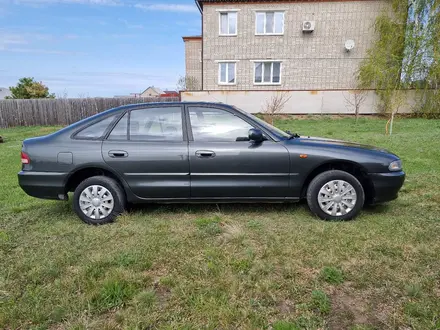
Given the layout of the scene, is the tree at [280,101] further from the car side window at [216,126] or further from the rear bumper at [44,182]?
the rear bumper at [44,182]

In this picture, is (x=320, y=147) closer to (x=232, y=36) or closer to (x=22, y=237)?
(x=22, y=237)

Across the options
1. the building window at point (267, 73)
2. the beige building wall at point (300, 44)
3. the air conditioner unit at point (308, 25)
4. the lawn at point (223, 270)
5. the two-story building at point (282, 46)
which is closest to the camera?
the lawn at point (223, 270)

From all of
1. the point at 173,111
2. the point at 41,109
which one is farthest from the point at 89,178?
the point at 41,109

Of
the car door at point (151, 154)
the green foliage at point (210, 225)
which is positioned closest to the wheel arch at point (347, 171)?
the green foliage at point (210, 225)

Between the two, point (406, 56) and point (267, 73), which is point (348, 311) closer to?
point (406, 56)

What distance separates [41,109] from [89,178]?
17435 mm

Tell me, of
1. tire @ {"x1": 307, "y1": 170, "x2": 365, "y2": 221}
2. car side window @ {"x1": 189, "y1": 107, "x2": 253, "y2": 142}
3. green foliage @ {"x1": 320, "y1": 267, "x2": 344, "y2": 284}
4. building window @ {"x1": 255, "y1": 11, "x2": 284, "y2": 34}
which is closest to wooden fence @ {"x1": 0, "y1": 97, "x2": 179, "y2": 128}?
building window @ {"x1": 255, "y1": 11, "x2": 284, "y2": 34}

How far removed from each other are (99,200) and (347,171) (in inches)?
124

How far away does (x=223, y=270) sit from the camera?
2.52m

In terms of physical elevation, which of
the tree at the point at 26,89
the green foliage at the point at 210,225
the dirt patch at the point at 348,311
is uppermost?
the tree at the point at 26,89

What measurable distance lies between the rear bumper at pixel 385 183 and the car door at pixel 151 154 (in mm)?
2300

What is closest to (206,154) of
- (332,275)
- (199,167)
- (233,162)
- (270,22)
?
(199,167)

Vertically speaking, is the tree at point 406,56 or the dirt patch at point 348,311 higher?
the tree at point 406,56

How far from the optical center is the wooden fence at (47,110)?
1755 cm
